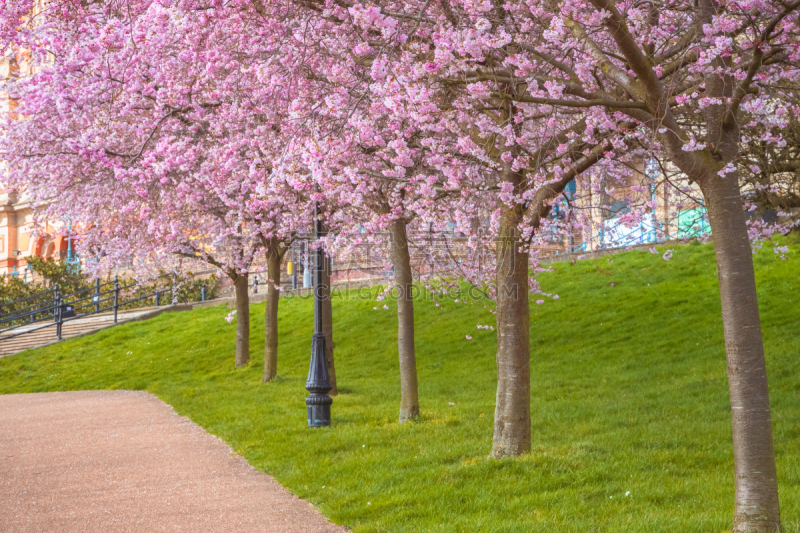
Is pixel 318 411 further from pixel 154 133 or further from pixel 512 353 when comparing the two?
pixel 154 133

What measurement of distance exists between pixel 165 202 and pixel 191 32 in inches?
237

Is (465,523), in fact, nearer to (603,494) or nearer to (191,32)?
(603,494)

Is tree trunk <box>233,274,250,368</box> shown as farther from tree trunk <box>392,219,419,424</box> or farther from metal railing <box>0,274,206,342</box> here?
tree trunk <box>392,219,419,424</box>

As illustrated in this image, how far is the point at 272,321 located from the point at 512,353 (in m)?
8.83

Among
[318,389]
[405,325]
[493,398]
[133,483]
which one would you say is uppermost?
[405,325]

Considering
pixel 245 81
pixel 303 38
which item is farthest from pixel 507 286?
pixel 245 81

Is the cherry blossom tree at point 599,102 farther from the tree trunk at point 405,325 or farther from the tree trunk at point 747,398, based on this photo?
the tree trunk at point 405,325

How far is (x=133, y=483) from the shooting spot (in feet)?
23.8

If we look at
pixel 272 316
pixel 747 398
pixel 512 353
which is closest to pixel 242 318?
pixel 272 316

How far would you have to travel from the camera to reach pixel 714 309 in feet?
49.2

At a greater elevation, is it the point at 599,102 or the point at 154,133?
the point at 154,133

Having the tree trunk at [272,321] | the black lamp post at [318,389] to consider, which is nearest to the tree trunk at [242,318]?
the tree trunk at [272,321]

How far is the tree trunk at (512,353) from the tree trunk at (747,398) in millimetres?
2810

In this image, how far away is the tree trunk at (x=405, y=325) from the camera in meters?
10.2
